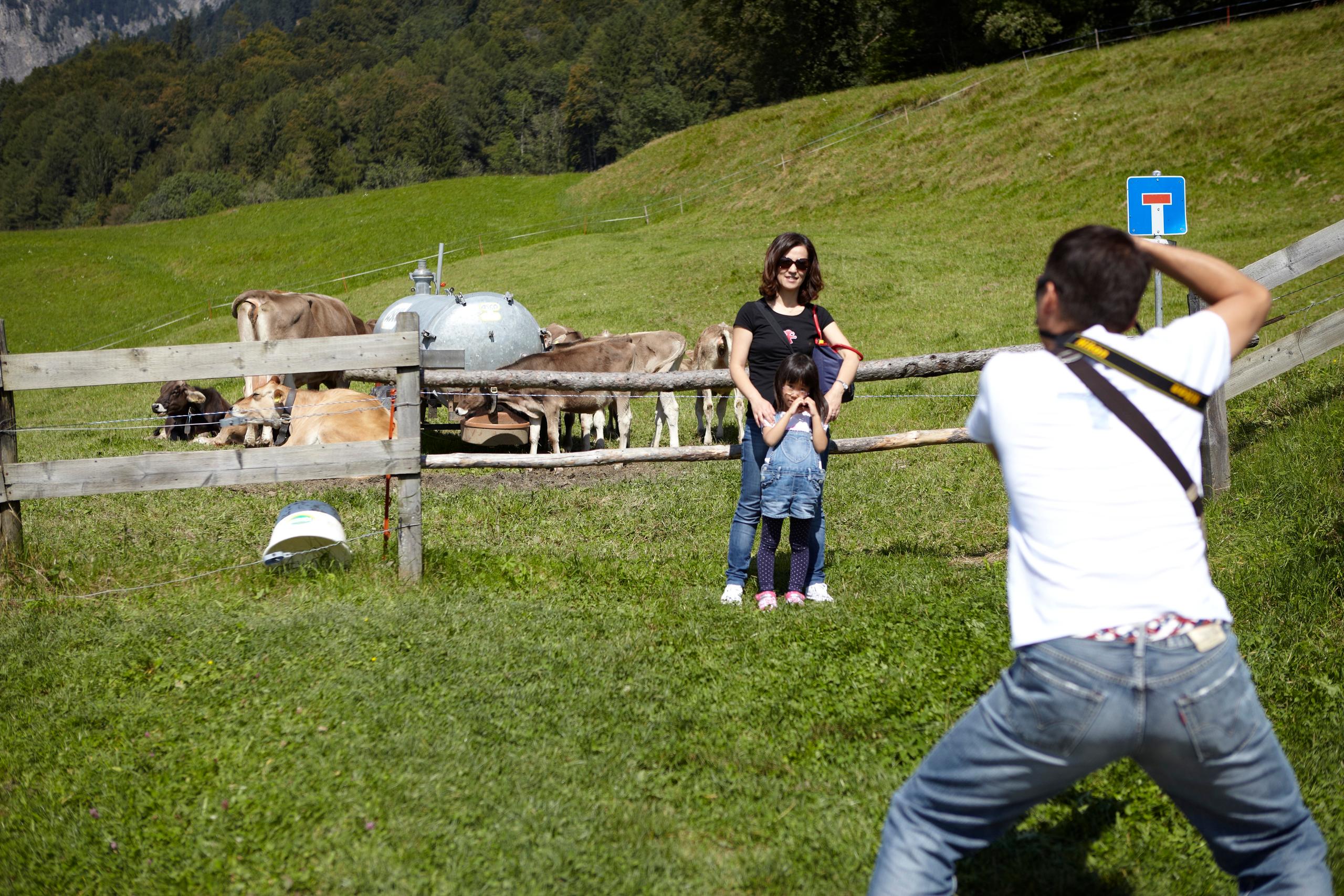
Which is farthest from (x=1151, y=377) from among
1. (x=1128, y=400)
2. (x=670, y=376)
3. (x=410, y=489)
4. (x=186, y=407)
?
(x=186, y=407)

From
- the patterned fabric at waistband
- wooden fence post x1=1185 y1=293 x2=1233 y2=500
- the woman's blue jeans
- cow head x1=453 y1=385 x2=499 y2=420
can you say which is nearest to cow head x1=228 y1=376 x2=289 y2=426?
cow head x1=453 y1=385 x2=499 y2=420

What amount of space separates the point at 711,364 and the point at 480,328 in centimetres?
315

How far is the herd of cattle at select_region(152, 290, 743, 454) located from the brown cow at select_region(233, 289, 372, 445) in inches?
1.2

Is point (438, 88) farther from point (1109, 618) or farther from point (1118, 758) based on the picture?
point (1118, 758)

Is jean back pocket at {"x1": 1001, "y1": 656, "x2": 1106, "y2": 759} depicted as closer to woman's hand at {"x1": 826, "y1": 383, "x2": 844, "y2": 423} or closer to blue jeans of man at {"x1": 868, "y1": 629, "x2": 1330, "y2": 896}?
blue jeans of man at {"x1": 868, "y1": 629, "x2": 1330, "y2": 896}

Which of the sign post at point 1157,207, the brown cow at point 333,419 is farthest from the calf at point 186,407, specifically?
the sign post at point 1157,207

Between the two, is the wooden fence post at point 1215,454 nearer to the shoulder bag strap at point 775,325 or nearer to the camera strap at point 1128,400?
the shoulder bag strap at point 775,325

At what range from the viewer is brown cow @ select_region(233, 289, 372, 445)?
52.8 ft

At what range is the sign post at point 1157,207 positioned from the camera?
9641 mm

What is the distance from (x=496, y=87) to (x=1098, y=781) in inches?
5791

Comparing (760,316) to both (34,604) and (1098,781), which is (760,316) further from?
(34,604)

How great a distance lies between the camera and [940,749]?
279cm

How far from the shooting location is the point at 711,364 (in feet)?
44.2

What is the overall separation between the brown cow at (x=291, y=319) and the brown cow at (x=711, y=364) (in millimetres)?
5929
